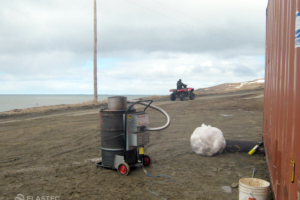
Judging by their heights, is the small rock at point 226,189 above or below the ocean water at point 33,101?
below

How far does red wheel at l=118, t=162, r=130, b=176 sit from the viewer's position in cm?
523

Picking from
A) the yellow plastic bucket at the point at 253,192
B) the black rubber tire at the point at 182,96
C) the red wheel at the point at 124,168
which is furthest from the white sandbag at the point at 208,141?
the black rubber tire at the point at 182,96

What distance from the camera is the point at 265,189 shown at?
335 cm

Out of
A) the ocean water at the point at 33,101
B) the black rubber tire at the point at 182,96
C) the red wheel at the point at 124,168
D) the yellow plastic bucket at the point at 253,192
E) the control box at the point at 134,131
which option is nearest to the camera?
the yellow plastic bucket at the point at 253,192

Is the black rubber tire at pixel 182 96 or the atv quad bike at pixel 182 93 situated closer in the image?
the black rubber tire at pixel 182 96

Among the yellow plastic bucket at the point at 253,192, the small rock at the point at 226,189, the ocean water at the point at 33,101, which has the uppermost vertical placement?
the ocean water at the point at 33,101

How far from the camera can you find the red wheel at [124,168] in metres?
5.23

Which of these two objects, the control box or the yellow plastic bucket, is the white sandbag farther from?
the yellow plastic bucket

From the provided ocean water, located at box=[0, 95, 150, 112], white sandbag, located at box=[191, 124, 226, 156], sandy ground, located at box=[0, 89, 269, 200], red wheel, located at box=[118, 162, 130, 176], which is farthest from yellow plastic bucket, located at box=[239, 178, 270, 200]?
ocean water, located at box=[0, 95, 150, 112]

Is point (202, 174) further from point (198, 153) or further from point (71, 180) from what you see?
point (71, 180)

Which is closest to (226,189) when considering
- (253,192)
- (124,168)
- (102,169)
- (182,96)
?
(253,192)

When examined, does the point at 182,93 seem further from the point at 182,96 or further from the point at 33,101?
the point at 33,101

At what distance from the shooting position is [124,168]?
17.3ft

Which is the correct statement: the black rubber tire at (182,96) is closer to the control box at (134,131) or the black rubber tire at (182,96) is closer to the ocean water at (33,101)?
the ocean water at (33,101)
